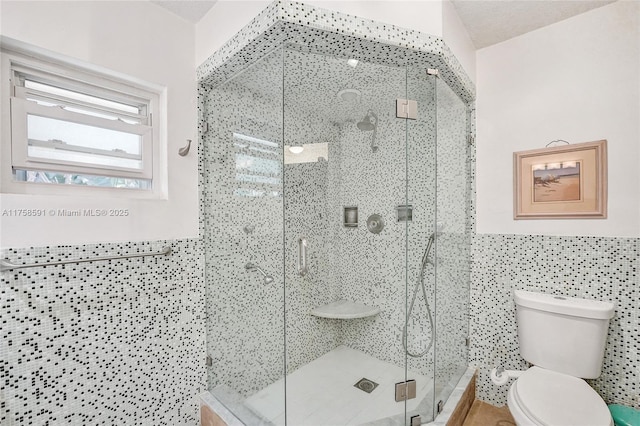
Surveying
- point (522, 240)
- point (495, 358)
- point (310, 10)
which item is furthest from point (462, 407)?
point (310, 10)

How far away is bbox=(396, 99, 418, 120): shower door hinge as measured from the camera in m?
1.62

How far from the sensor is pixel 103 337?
139 centimetres

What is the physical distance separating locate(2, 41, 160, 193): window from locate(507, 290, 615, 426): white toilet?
2.25 meters

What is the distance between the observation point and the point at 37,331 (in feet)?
3.99

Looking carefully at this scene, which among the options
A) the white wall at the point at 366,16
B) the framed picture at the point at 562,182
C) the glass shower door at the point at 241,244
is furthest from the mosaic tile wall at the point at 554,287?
the glass shower door at the point at 241,244

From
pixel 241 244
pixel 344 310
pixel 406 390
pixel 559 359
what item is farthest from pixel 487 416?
pixel 241 244

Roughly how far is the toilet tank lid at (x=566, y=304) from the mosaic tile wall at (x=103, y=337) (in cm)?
201

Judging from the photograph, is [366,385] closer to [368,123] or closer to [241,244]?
[241,244]

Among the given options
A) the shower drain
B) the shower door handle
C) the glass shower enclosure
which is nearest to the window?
the glass shower enclosure

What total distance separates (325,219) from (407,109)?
0.85m

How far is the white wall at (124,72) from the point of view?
120 cm

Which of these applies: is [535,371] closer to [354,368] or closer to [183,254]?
[354,368]

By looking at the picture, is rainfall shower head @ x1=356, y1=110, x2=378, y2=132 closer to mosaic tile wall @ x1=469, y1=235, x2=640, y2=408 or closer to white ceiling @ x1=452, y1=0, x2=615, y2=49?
white ceiling @ x1=452, y1=0, x2=615, y2=49

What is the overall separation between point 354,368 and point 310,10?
7.36ft
